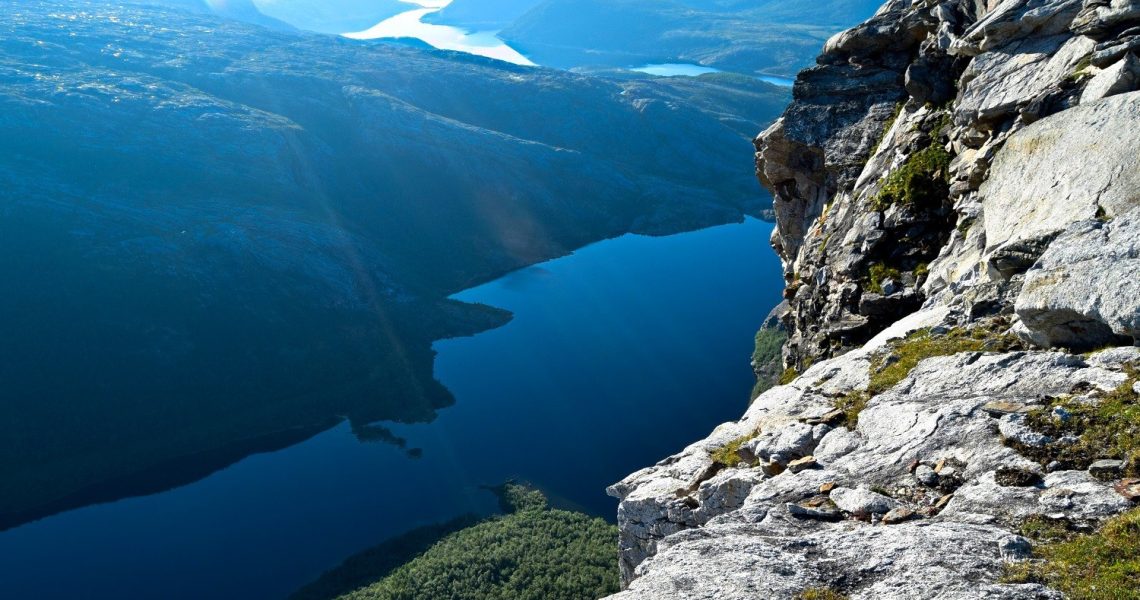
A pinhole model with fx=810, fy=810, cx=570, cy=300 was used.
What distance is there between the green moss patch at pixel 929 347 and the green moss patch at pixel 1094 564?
5.90 meters

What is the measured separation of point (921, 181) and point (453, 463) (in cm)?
9884

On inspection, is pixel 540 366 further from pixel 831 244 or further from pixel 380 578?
pixel 831 244

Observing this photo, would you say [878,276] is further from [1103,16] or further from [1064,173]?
[1103,16]

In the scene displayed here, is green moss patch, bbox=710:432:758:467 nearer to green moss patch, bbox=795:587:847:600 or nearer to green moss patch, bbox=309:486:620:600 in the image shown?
green moss patch, bbox=795:587:847:600

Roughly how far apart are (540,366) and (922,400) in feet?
428

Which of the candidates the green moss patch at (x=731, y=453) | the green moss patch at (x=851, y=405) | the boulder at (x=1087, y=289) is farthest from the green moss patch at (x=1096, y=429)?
the green moss patch at (x=731, y=453)

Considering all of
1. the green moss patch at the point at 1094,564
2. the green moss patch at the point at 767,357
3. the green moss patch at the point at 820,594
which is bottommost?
the green moss patch at the point at 767,357

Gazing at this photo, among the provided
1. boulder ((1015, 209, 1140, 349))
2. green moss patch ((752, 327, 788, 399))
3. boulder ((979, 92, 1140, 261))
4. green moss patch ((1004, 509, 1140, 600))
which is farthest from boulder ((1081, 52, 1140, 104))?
green moss patch ((752, 327, 788, 399))

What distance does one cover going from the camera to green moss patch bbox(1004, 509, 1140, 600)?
955 centimetres

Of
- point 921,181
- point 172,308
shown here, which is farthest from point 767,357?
point 172,308

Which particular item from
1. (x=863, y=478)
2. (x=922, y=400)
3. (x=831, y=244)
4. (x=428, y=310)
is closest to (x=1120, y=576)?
(x=863, y=478)

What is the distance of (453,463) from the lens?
381ft

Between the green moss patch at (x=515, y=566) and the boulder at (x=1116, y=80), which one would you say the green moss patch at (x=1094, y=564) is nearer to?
the boulder at (x=1116, y=80)

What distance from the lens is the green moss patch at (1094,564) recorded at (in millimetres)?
9555
